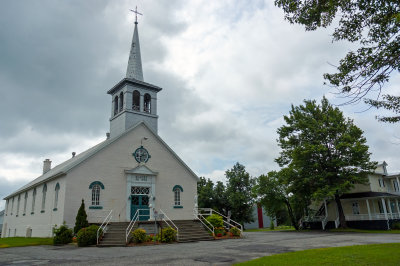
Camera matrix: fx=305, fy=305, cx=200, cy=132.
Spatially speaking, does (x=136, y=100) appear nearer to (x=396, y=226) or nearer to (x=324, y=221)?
(x=324, y=221)

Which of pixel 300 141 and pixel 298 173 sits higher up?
pixel 300 141

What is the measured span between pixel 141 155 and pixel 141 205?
3.83 m

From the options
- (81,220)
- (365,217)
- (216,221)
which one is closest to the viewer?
(81,220)

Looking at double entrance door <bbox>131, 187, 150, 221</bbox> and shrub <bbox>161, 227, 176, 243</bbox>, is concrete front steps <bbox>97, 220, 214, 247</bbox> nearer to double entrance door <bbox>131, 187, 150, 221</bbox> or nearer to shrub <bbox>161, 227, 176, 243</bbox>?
shrub <bbox>161, 227, 176, 243</bbox>

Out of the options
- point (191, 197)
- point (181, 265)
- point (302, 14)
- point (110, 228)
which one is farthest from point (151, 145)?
point (302, 14)

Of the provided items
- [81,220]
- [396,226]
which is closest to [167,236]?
[81,220]

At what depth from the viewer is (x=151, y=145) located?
2491cm

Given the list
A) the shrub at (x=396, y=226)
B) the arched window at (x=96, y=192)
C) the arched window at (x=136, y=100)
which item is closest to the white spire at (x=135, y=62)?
the arched window at (x=136, y=100)

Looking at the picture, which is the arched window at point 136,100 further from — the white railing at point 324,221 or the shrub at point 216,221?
the white railing at point 324,221

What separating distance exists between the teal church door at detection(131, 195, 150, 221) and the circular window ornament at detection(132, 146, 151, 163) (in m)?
2.79

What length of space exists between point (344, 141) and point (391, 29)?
20.7 m

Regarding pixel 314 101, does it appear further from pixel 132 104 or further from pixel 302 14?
pixel 302 14

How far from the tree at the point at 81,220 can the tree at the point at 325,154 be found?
1843 centimetres

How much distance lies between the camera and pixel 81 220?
1861 cm
